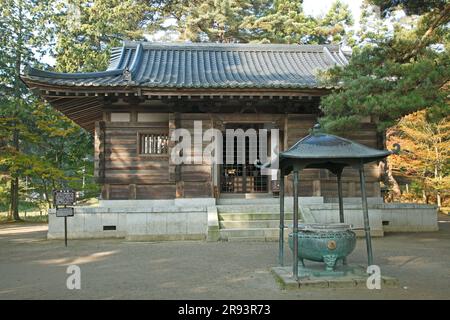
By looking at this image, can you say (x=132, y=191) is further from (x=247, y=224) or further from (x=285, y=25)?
(x=285, y=25)

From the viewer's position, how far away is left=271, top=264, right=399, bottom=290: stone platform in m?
5.79

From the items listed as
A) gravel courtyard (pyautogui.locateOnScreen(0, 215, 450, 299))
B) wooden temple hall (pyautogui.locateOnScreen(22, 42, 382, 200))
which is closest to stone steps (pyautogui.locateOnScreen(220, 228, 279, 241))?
gravel courtyard (pyautogui.locateOnScreen(0, 215, 450, 299))

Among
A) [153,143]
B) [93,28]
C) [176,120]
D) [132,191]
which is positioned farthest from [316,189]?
[93,28]

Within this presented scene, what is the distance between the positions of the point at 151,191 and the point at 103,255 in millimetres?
4377

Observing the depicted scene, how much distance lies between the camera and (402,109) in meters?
8.63

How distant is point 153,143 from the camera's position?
13414mm

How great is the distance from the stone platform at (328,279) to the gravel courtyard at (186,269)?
0.47 ft

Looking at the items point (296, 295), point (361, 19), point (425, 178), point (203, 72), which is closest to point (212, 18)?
point (361, 19)

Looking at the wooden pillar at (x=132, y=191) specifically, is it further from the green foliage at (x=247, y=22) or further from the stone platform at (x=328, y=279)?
the green foliage at (x=247, y=22)

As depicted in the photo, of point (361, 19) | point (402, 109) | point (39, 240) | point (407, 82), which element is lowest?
point (39, 240)

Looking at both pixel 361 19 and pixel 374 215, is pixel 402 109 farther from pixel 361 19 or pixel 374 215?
pixel 361 19

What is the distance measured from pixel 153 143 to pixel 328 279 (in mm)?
8775

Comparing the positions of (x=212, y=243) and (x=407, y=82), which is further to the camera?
(x=212, y=243)

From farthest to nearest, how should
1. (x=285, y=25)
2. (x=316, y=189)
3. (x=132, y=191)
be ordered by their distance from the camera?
(x=285, y=25)
(x=316, y=189)
(x=132, y=191)
